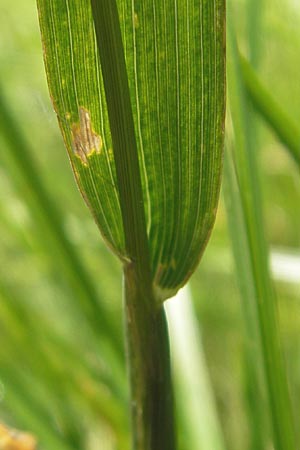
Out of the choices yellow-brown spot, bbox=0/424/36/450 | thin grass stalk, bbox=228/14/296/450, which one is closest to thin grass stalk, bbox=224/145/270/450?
thin grass stalk, bbox=228/14/296/450

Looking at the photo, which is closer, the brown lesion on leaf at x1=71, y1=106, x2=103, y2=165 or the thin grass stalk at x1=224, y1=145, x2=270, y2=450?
the brown lesion on leaf at x1=71, y1=106, x2=103, y2=165

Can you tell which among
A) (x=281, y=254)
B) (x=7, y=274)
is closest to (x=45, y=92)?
(x=7, y=274)

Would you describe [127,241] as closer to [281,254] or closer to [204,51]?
[204,51]

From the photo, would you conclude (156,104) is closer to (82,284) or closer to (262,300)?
(262,300)

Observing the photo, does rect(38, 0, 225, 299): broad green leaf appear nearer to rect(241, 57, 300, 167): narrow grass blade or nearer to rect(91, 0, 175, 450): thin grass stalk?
rect(91, 0, 175, 450): thin grass stalk

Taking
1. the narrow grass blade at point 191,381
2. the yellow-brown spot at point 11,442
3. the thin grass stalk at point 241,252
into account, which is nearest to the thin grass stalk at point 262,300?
the thin grass stalk at point 241,252


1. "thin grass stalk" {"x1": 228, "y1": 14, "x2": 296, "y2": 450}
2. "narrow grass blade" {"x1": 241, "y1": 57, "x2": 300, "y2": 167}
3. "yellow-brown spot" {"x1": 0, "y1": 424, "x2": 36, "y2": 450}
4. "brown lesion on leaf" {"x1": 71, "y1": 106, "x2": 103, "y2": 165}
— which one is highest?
"narrow grass blade" {"x1": 241, "y1": 57, "x2": 300, "y2": 167}

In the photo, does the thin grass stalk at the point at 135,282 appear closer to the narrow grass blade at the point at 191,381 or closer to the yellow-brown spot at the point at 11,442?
the yellow-brown spot at the point at 11,442
